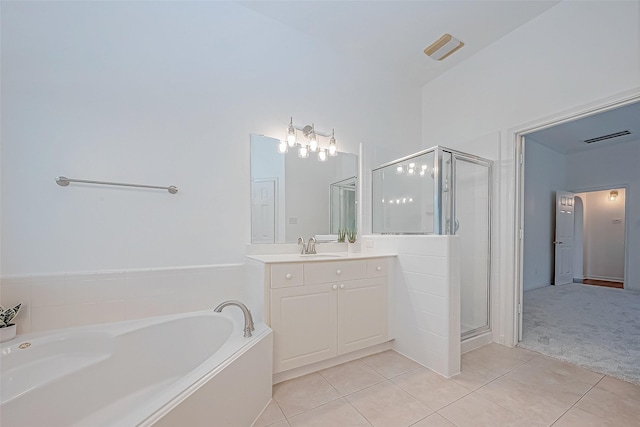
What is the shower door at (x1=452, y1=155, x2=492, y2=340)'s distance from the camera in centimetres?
245

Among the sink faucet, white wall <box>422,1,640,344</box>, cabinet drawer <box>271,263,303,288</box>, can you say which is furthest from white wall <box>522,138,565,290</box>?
cabinet drawer <box>271,263,303,288</box>

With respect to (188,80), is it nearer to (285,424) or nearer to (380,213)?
(380,213)

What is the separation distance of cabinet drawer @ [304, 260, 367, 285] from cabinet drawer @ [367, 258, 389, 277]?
0.05 m

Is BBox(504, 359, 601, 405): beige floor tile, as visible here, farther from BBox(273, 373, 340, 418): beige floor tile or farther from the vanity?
BBox(273, 373, 340, 418): beige floor tile

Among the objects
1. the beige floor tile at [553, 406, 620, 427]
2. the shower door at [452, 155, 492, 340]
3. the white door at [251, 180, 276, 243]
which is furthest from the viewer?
the shower door at [452, 155, 492, 340]

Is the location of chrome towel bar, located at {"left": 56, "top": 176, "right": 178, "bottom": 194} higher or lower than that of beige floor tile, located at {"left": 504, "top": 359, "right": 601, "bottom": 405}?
higher

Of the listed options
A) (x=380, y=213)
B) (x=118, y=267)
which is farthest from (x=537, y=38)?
(x=118, y=267)


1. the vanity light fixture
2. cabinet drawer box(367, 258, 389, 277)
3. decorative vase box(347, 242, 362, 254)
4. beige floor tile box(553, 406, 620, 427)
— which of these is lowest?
beige floor tile box(553, 406, 620, 427)

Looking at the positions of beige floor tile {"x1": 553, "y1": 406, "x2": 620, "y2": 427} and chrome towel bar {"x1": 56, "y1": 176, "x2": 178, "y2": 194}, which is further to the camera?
chrome towel bar {"x1": 56, "y1": 176, "x2": 178, "y2": 194}

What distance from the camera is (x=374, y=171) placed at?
2.86 meters

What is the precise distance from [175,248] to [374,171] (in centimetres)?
206

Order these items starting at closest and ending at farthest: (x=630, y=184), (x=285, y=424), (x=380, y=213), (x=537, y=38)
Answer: (x=285, y=424)
(x=537, y=38)
(x=380, y=213)
(x=630, y=184)

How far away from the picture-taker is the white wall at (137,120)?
1.56 meters

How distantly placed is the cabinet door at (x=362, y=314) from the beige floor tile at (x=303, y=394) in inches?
11.3
